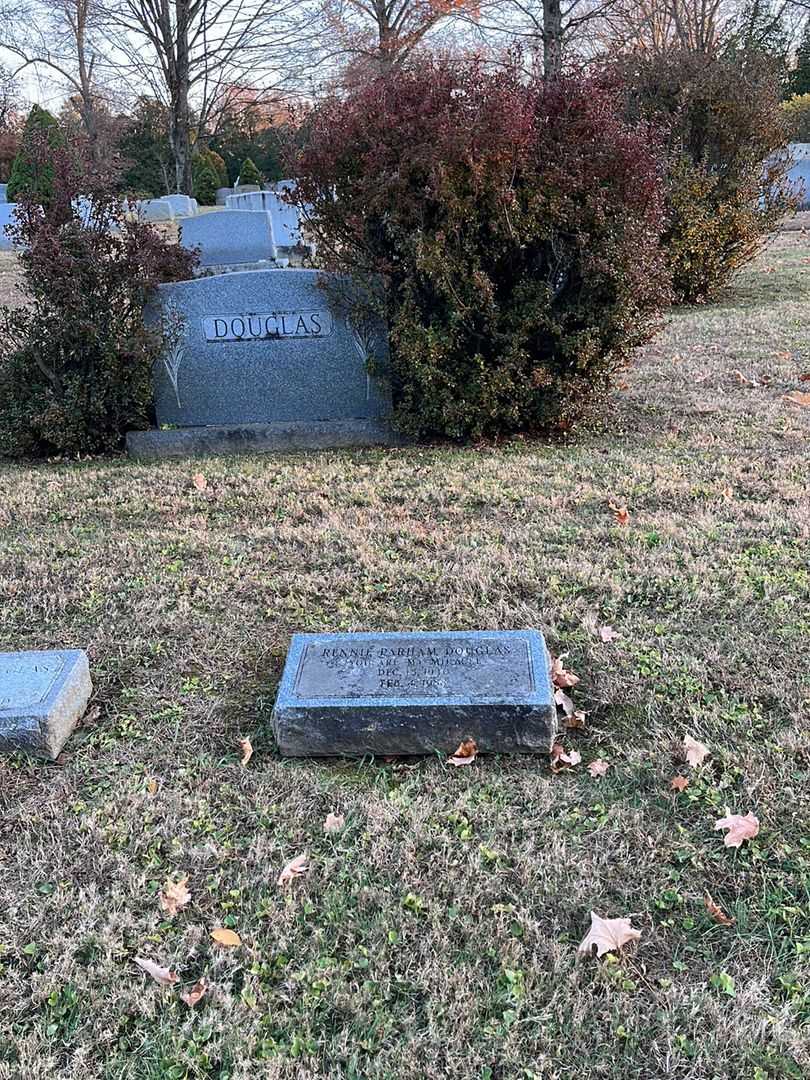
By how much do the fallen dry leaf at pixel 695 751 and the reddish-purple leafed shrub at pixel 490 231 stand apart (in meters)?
3.34

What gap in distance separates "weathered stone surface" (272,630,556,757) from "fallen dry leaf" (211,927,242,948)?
0.70 meters

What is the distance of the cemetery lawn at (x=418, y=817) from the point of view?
194 centimetres

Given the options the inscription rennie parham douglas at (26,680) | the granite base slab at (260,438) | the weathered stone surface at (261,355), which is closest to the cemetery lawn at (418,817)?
the inscription rennie parham douglas at (26,680)

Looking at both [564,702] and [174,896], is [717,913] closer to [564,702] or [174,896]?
[564,702]

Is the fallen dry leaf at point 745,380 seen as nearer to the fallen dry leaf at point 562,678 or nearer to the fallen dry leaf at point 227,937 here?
the fallen dry leaf at point 562,678

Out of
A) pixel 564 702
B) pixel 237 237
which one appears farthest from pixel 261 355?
pixel 237 237

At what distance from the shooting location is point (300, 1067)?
73.6 inches

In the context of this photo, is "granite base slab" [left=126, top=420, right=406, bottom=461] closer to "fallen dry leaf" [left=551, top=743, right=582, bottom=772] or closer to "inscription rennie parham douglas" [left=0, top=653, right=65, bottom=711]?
"inscription rennie parham douglas" [left=0, top=653, right=65, bottom=711]

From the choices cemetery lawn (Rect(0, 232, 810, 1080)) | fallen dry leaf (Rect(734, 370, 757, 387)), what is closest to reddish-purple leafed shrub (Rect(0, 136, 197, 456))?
cemetery lawn (Rect(0, 232, 810, 1080))

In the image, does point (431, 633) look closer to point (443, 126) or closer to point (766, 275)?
point (443, 126)

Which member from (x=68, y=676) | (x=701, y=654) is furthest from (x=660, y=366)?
(x=68, y=676)

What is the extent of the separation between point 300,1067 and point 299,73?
27.3m

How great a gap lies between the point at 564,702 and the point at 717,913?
0.92m

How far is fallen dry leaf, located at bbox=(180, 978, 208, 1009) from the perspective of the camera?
6.61 ft
